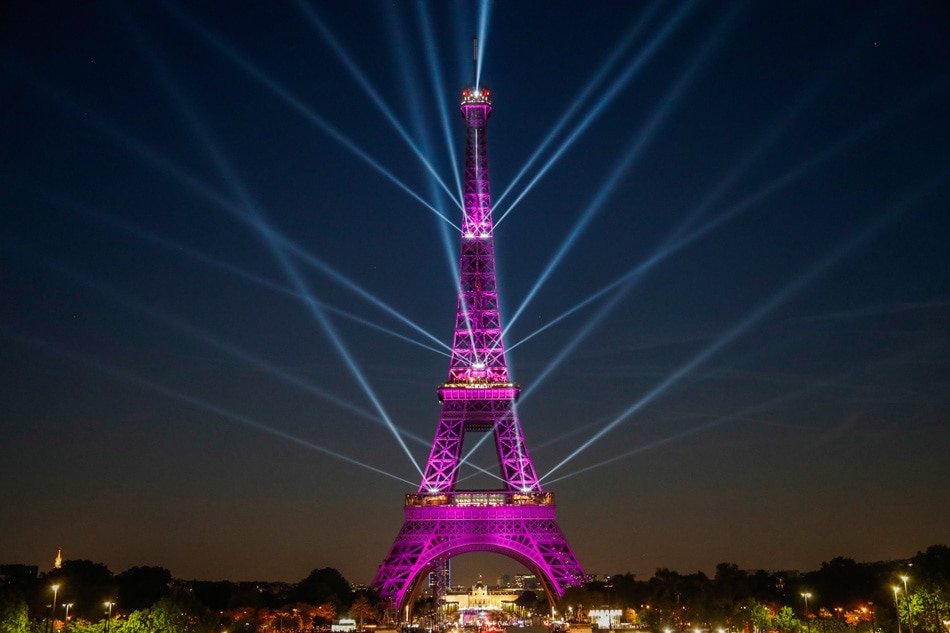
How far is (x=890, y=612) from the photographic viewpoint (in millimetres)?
72562

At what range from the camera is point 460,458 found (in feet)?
332

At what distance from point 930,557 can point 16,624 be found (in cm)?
5962

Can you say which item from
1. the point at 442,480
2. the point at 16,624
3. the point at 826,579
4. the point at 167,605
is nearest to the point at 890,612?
the point at 826,579

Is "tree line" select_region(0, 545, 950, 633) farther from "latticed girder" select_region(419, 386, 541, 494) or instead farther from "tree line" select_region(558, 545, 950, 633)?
"latticed girder" select_region(419, 386, 541, 494)

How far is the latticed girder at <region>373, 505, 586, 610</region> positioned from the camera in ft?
309

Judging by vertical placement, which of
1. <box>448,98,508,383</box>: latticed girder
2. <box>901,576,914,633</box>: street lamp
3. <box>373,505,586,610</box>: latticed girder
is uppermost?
<box>448,98,508,383</box>: latticed girder

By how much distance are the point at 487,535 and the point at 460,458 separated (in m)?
9.70

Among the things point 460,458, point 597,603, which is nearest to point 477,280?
point 460,458

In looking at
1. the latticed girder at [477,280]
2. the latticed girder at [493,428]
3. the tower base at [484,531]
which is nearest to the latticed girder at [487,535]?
the tower base at [484,531]

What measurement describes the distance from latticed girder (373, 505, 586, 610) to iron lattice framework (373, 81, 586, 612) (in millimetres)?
98

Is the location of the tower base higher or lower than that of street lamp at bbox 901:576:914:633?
higher

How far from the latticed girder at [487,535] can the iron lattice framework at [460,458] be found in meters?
0.10

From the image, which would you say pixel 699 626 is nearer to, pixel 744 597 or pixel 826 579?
pixel 744 597

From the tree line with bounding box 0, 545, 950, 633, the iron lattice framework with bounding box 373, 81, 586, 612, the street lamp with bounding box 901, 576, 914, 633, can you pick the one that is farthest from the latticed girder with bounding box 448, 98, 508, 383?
the street lamp with bounding box 901, 576, 914, 633
